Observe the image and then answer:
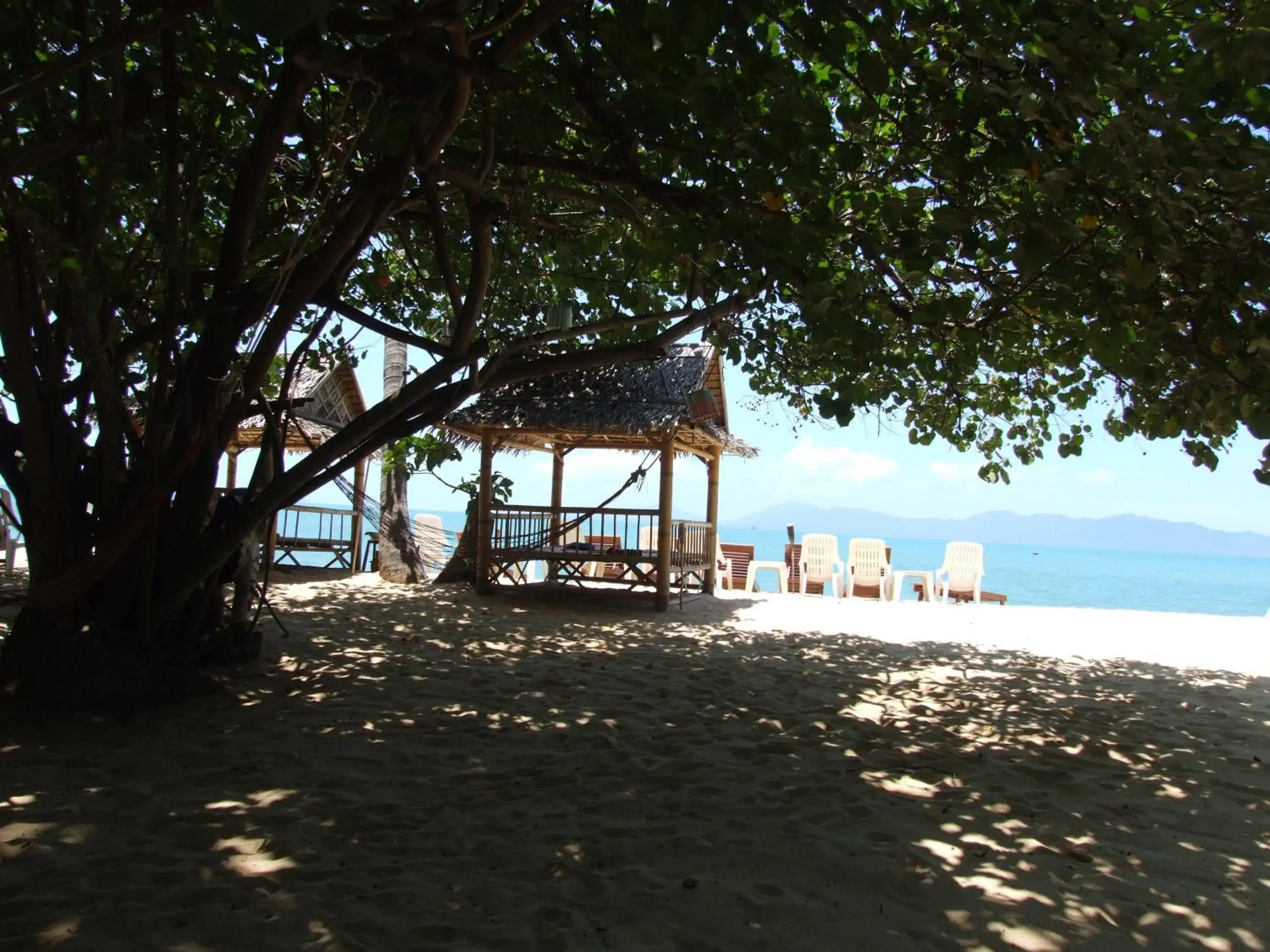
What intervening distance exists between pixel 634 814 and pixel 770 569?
11.4 meters

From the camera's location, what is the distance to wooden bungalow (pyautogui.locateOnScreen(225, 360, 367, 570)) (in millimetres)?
12758

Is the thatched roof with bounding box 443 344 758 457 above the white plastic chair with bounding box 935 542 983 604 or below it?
above

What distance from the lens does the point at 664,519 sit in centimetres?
1016

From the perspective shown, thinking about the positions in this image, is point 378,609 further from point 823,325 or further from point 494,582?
point 823,325

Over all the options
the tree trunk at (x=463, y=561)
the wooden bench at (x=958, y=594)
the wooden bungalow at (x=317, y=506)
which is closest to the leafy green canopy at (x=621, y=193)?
the tree trunk at (x=463, y=561)

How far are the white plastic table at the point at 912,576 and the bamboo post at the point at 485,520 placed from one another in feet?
21.1

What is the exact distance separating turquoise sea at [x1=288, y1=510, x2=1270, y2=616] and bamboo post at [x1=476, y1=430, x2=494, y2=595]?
645cm

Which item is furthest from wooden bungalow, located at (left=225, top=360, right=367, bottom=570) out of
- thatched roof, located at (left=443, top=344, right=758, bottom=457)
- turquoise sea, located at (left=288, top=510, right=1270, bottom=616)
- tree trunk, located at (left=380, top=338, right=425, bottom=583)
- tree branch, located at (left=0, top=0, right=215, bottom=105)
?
tree branch, located at (left=0, top=0, right=215, bottom=105)

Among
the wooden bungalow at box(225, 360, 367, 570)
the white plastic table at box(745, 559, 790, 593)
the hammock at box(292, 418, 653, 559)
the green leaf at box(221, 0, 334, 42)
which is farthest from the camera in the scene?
the white plastic table at box(745, 559, 790, 593)

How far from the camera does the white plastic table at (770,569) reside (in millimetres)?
14344

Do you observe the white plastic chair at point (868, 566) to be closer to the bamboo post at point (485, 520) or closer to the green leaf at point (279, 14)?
the bamboo post at point (485, 520)

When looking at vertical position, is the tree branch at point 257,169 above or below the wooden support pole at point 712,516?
above

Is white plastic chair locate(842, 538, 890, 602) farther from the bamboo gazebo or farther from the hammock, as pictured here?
the hammock

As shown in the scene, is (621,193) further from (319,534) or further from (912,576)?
(912,576)
